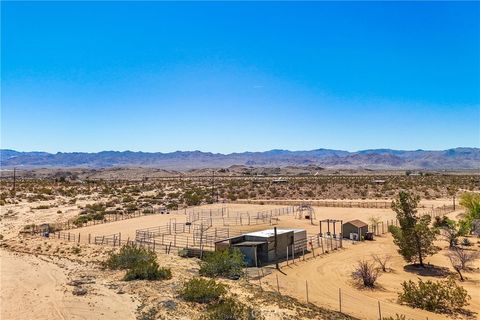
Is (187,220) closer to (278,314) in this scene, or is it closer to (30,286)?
(30,286)

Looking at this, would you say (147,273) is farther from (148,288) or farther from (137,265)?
(148,288)

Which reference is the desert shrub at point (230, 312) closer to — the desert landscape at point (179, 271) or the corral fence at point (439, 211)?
the desert landscape at point (179, 271)

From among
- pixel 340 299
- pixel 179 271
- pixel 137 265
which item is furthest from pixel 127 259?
pixel 340 299

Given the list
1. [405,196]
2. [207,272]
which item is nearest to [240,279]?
[207,272]

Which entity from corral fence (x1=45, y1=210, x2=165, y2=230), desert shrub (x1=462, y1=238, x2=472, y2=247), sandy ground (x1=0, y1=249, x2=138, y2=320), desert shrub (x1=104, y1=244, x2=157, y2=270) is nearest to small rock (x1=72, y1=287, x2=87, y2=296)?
sandy ground (x1=0, y1=249, x2=138, y2=320)

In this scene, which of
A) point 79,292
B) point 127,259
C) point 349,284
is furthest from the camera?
point 127,259

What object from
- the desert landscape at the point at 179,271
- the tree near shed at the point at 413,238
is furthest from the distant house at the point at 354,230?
the tree near shed at the point at 413,238
